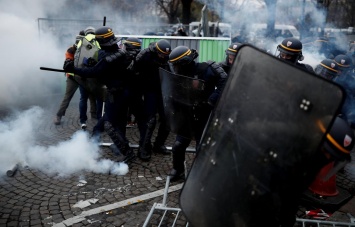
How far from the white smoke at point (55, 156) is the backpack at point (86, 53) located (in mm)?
1351

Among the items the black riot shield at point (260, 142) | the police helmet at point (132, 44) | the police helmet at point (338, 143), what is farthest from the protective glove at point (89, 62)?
the police helmet at point (338, 143)

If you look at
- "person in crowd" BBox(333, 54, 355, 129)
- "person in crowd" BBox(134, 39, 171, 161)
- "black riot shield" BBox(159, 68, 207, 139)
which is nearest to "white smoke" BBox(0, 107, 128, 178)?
"person in crowd" BBox(134, 39, 171, 161)

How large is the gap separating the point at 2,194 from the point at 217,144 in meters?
3.36

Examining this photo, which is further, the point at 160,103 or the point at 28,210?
the point at 160,103

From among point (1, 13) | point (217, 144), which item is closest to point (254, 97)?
point (217, 144)

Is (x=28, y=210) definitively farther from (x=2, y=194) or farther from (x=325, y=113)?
(x=325, y=113)

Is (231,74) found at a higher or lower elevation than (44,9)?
lower

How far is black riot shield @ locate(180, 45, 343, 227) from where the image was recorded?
150 cm

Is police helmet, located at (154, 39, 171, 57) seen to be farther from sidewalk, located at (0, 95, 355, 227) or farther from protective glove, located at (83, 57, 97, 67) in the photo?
sidewalk, located at (0, 95, 355, 227)

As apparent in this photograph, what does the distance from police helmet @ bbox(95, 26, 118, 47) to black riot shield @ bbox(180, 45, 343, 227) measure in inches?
122

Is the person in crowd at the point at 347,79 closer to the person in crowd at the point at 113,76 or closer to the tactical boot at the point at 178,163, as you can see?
the tactical boot at the point at 178,163

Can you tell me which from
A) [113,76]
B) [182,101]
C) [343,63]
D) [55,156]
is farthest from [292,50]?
[55,156]

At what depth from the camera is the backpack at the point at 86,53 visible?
17.0 feet

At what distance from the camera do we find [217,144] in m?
1.83
